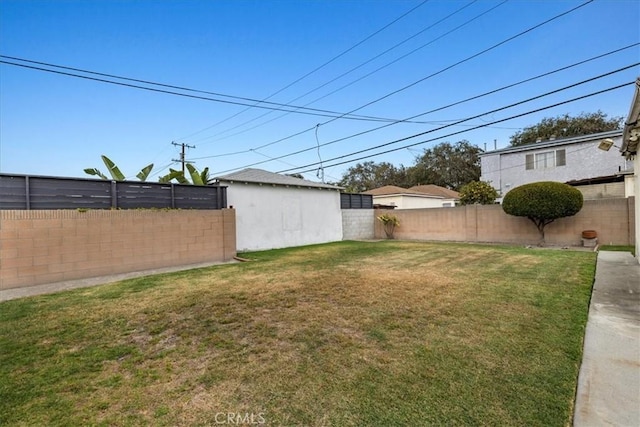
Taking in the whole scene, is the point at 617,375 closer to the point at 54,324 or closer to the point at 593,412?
the point at 593,412

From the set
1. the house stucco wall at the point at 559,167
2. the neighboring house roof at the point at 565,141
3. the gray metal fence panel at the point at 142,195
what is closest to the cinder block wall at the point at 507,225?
the house stucco wall at the point at 559,167

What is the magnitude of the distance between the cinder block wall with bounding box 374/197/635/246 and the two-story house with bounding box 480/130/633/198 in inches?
169

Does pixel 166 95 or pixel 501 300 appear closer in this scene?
pixel 501 300

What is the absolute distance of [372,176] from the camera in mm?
44156

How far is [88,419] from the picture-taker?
2.20 meters

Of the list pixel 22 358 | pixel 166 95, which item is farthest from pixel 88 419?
pixel 166 95

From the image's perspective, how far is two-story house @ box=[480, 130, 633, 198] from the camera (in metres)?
15.9

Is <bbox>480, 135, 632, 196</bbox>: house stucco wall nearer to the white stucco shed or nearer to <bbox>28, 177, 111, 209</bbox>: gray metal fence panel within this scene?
the white stucco shed

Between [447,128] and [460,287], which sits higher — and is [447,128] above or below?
above

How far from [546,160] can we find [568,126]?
1077cm

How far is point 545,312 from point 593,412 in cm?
240

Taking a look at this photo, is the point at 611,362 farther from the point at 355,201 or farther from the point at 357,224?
the point at 355,201

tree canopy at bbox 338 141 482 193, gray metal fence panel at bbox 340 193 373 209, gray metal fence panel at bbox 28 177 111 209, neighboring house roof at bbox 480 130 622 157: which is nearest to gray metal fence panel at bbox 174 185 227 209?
gray metal fence panel at bbox 28 177 111 209

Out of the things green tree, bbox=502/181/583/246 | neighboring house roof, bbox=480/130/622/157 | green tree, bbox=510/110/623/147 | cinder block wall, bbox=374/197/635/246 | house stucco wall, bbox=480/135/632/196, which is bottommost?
cinder block wall, bbox=374/197/635/246
